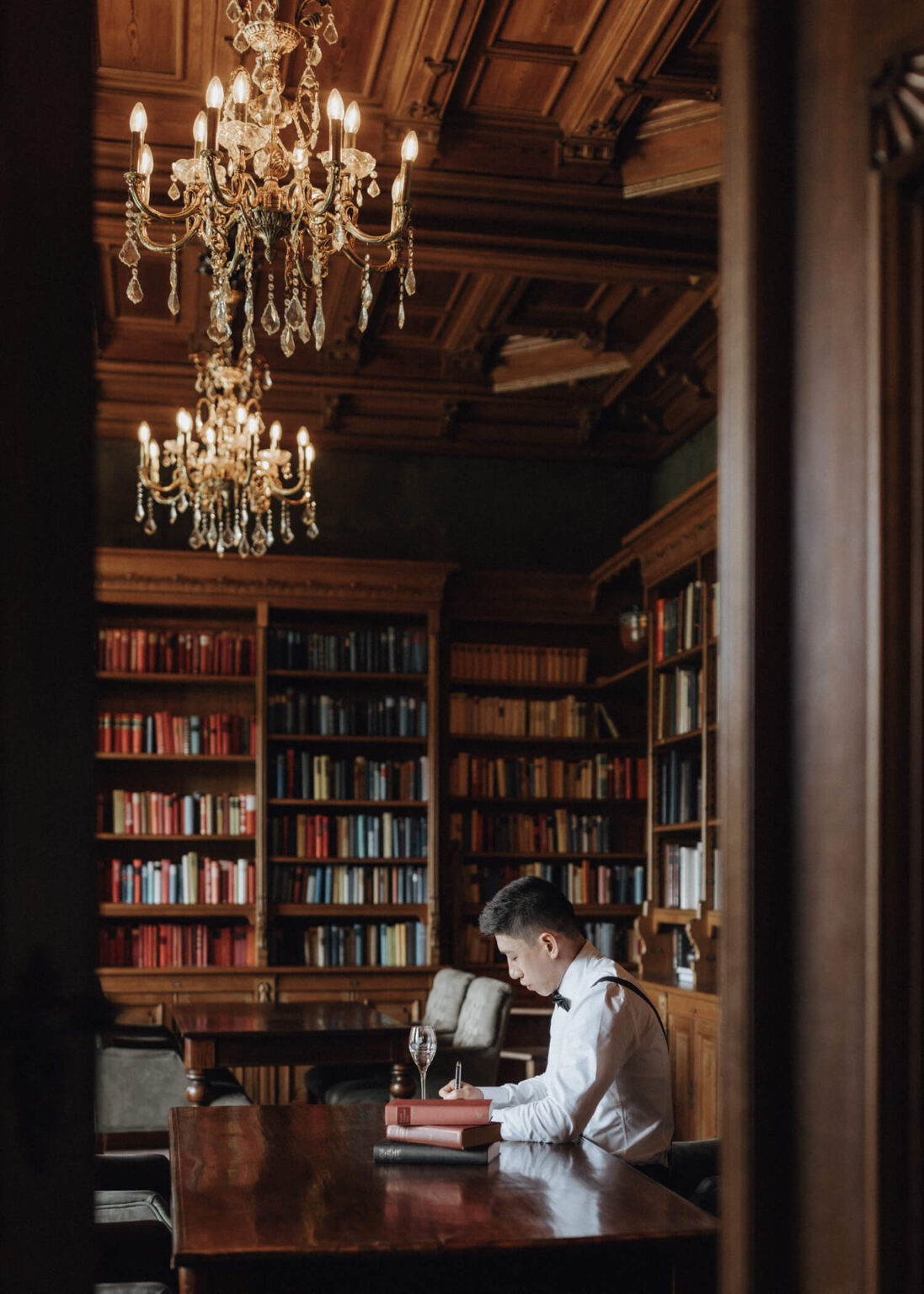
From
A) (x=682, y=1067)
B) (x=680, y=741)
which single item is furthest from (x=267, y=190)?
(x=682, y=1067)

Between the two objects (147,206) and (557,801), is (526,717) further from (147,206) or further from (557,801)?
(147,206)

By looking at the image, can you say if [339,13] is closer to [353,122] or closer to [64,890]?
[353,122]

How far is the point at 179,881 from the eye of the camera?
23.1 feet

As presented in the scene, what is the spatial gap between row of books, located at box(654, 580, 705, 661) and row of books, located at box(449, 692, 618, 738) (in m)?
1.00

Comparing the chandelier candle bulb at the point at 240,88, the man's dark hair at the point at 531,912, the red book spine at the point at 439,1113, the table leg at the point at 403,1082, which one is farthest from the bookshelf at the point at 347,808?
the red book spine at the point at 439,1113

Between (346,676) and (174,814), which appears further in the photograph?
(346,676)

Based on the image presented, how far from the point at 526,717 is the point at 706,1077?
2.54 meters

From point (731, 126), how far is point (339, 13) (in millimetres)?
3614

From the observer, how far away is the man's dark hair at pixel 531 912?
3297 millimetres

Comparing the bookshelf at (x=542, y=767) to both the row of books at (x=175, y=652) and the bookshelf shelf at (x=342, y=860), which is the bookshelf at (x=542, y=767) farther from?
the row of books at (x=175, y=652)

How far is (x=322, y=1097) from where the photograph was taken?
5.63 metres

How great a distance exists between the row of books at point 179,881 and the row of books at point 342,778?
46 centimetres

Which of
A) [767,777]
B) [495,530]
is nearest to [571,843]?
[495,530]

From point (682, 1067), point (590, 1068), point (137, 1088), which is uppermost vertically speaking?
point (590, 1068)
